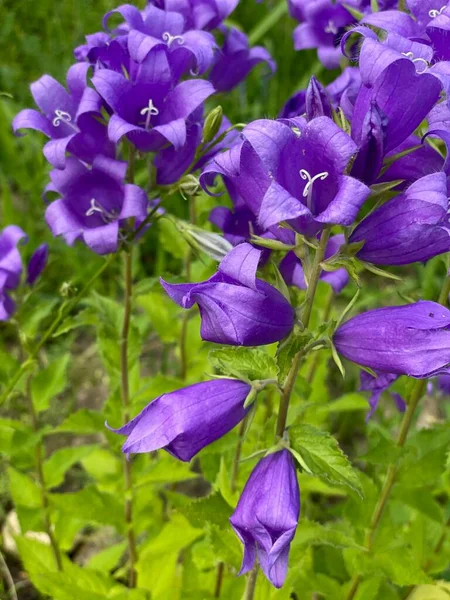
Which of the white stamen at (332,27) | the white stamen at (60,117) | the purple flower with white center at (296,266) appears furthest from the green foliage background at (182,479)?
the white stamen at (332,27)

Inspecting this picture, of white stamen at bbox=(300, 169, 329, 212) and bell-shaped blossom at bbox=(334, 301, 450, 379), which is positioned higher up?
white stamen at bbox=(300, 169, 329, 212)

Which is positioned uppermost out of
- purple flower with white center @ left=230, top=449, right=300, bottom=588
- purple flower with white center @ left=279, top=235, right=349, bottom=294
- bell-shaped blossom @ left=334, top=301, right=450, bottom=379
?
bell-shaped blossom @ left=334, top=301, right=450, bottom=379

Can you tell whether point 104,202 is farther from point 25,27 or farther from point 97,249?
point 25,27

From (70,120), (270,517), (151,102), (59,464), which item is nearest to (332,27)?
(151,102)

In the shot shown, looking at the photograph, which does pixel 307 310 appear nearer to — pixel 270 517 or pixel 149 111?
pixel 270 517

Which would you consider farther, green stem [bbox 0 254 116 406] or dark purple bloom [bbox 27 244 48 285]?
dark purple bloom [bbox 27 244 48 285]

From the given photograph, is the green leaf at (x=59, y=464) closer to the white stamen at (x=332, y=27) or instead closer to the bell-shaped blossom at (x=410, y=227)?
the bell-shaped blossom at (x=410, y=227)

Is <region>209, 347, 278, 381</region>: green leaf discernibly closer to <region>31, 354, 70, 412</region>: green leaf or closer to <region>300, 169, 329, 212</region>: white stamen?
<region>300, 169, 329, 212</region>: white stamen

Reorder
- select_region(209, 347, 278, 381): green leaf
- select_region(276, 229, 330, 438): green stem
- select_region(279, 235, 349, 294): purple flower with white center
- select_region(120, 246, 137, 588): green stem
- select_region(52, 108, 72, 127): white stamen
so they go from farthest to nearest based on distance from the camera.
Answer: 1. select_region(120, 246, 137, 588): green stem
2. select_region(52, 108, 72, 127): white stamen
3. select_region(279, 235, 349, 294): purple flower with white center
4. select_region(209, 347, 278, 381): green leaf
5. select_region(276, 229, 330, 438): green stem

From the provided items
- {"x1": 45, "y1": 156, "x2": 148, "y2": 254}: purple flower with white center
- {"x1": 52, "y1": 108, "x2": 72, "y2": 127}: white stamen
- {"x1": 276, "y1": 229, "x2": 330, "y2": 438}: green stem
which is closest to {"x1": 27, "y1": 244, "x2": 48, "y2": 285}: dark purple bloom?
{"x1": 45, "y1": 156, "x2": 148, "y2": 254}: purple flower with white center
